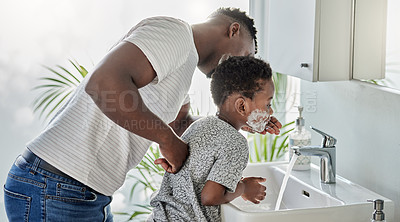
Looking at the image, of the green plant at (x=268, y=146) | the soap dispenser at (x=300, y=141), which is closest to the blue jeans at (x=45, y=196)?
the soap dispenser at (x=300, y=141)

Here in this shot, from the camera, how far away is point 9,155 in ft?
7.23

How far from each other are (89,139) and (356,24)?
2.81 ft

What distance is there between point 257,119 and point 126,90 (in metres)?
0.47

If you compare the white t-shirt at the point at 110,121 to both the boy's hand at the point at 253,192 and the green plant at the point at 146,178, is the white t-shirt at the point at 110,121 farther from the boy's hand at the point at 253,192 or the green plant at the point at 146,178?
the green plant at the point at 146,178

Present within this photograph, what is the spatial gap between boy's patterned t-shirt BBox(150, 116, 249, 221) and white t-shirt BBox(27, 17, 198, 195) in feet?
0.37

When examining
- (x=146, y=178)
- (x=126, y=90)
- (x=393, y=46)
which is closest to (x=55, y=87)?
(x=146, y=178)

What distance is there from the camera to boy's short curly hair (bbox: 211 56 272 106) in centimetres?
139

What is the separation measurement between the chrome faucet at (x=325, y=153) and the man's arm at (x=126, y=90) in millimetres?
556

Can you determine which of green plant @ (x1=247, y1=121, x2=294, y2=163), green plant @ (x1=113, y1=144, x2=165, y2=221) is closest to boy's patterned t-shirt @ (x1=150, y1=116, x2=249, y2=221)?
green plant @ (x1=113, y1=144, x2=165, y2=221)

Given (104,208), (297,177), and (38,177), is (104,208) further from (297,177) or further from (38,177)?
(297,177)

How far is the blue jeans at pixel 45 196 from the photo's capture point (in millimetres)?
1283

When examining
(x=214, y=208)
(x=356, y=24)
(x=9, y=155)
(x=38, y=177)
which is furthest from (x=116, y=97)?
(x=9, y=155)

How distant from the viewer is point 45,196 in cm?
129

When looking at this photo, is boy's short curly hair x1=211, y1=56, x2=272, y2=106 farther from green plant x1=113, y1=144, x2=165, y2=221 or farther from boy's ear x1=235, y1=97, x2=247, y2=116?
green plant x1=113, y1=144, x2=165, y2=221
